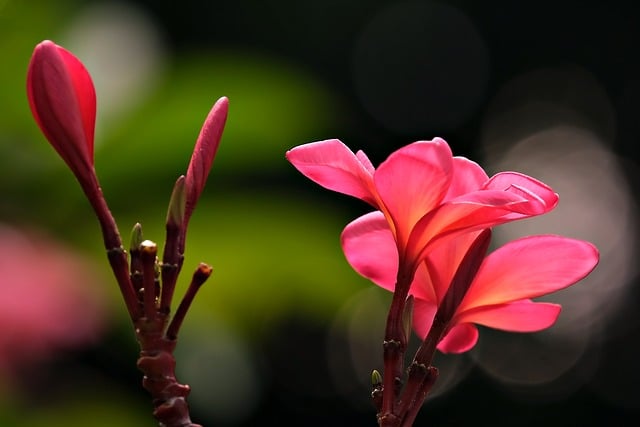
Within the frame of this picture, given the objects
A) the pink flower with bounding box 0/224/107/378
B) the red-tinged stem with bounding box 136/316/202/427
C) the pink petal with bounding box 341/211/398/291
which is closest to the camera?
the red-tinged stem with bounding box 136/316/202/427

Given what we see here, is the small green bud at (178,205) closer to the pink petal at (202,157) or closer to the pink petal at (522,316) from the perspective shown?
the pink petal at (202,157)

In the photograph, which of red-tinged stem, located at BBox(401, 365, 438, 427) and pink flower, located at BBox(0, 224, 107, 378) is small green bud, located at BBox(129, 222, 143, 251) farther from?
pink flower, located at BBox(0, 224, 107, 378)

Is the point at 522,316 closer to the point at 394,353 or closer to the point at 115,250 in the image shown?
the point at 394,353

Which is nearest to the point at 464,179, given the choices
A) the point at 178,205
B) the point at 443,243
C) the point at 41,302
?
the point at 443,243

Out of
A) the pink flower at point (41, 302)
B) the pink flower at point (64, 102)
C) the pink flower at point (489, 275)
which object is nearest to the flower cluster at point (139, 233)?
the pink flower at point (64, 102)

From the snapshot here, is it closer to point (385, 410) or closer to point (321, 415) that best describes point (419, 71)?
point (321, 415)

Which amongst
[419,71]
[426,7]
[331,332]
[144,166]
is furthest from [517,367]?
[144,166]

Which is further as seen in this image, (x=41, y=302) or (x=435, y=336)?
(x=41, y=302)

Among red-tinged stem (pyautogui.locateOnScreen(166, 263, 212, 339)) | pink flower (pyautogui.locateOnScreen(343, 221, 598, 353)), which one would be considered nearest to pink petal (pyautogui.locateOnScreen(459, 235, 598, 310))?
pink flower (pyautogui.locateOnScreen(343, 221, 598, 353))

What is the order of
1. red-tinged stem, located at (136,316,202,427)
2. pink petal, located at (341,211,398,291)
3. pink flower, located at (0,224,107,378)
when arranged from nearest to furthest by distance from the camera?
red-tinged stem, located at (136,316,202,427)
pink petal, located at (341,211,398,291)
pink flower, located at (0,224,107,378)
